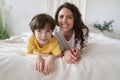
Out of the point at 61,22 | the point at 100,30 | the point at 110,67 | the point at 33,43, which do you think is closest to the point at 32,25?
the point at 33,43

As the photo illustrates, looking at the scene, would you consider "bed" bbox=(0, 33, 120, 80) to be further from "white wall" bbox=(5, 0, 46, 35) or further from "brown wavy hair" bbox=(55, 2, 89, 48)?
"white wall" bbox=(5, 0, 46, 35)

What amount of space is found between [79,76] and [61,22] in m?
0.49

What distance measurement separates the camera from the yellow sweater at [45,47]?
1172mm

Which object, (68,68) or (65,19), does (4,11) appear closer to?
(65,19)

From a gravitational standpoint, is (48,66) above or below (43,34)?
below

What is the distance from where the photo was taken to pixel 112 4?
281 centimetres

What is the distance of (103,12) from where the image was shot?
2.86m

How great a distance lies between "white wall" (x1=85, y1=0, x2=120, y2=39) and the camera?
9.23ft

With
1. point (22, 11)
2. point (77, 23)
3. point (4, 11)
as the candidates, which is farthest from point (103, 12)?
point (77, 23)

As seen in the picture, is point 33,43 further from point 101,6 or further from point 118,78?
point 101,6

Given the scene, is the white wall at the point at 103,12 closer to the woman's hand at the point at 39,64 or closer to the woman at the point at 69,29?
the woman at the point at 69,29

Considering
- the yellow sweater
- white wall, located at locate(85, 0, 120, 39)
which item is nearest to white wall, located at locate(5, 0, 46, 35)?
white wall, located at locate(85, 0, 120, 39)

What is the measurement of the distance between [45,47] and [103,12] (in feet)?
6.11

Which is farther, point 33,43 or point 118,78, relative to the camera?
point 33,43
